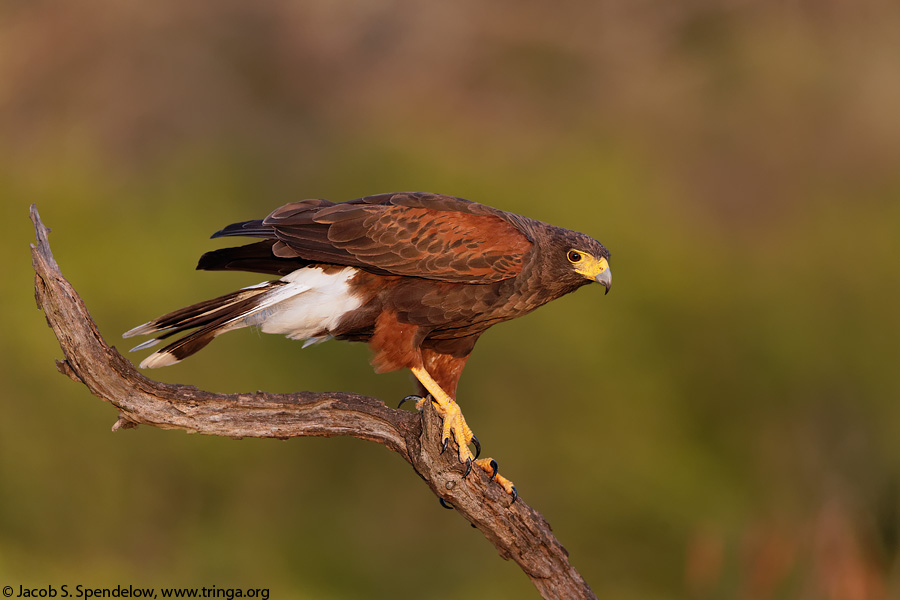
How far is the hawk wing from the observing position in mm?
3934

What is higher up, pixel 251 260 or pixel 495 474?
pixel 251 260

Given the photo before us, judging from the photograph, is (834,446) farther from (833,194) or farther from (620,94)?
(620,94)

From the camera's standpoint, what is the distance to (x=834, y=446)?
10391mm

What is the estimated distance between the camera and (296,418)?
144 inches

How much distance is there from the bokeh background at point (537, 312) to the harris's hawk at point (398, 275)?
3591mm

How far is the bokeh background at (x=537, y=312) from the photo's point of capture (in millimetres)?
10086

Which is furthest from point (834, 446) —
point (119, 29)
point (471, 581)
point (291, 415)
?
point (119, 29)

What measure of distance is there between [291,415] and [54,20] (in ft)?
43.1

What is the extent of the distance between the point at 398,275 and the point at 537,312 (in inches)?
338

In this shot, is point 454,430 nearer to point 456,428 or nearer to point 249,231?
point 456,428

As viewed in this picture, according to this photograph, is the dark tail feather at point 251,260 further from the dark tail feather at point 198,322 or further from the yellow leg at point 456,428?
the yellow leg at point 456,428

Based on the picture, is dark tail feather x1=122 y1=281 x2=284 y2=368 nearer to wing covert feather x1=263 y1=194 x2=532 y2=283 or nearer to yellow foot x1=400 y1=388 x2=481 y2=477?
wing covert feather x1=263 y1=194 x2=532 y2=283
